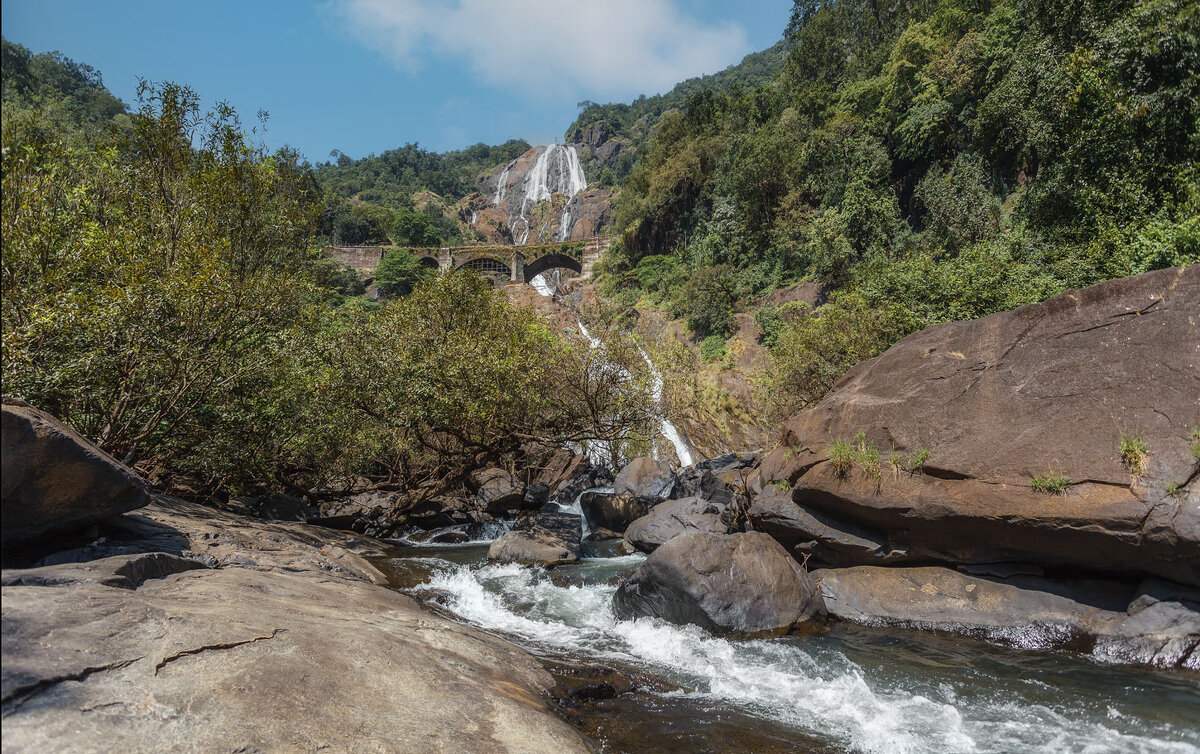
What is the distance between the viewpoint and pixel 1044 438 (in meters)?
9.30

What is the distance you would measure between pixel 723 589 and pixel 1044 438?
18.6 feet

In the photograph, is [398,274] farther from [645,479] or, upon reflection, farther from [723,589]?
[723,589]

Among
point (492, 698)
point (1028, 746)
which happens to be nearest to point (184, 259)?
point (492, 698)

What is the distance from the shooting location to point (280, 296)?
13500mm

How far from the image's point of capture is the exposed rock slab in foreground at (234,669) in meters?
3.64

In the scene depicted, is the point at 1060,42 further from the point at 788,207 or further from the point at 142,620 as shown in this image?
the point at 142,620

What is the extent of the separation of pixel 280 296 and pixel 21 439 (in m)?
8.83

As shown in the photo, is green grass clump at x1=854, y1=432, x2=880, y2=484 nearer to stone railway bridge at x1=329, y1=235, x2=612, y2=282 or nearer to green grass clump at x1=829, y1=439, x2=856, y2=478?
green grass clump at x1=829, y1=439, x2=856, y2=478

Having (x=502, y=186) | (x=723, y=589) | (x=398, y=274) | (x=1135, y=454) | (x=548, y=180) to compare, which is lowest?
(x=723, y=589)

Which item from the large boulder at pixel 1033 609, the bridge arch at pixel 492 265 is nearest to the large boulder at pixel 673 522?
the large boulder at pixel 1033 609

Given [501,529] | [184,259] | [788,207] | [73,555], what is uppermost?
[788,207]

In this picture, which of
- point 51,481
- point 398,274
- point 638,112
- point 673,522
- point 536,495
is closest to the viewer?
point 51,481

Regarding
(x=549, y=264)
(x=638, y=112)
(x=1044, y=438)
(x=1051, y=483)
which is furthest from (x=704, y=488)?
(x=638, y=112)

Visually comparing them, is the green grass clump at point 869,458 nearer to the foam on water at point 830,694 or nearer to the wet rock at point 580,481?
the foam on water at point 830,694
